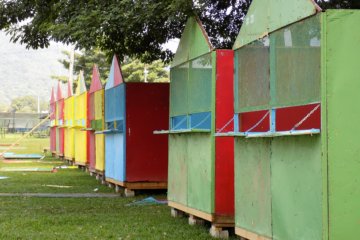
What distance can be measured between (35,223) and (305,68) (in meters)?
5.42

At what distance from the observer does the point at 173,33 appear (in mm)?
13797

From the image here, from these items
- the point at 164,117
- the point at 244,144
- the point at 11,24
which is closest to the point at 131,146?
the point at 164,117

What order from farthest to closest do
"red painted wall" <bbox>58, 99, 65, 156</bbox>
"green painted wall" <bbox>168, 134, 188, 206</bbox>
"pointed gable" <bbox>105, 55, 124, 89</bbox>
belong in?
1. "red painted wall" <bbox>58, 99, 65, 156</bbox>
2. "pointed gable" <bbox>105, 55, 124, 89</bbox>
3. "green painted wall" <bbox>168, 134, 188, 206</bbox>

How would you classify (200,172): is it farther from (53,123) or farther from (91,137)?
(53,123)

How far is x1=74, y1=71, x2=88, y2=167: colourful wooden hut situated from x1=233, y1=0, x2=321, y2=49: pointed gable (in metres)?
14.1

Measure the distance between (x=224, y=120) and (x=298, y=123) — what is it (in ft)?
8.39

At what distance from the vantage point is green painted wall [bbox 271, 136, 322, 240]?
592 centimetres

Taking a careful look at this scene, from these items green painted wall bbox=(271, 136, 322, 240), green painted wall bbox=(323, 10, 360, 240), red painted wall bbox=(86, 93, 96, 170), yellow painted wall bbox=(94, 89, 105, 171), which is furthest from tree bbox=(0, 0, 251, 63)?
green painted wall bbox=(323, 10, 360, 240)

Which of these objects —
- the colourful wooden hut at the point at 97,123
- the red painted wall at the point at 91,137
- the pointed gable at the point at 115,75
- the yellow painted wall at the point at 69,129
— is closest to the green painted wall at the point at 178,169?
the pointed gable at the point at 115,75

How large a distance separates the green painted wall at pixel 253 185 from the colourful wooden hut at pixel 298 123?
0.4 inches

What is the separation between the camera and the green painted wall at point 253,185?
7.12 m

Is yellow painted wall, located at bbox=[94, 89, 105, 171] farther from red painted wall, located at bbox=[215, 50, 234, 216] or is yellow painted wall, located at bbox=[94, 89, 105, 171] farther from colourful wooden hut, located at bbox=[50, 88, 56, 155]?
colourful wooden hut, located at bbox=[50, 88, 56, 155]

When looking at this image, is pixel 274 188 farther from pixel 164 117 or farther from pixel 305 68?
pixel 164 117

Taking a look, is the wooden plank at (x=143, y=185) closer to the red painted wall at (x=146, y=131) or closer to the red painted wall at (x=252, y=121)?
the red painted wall at (x=146, y=131)
